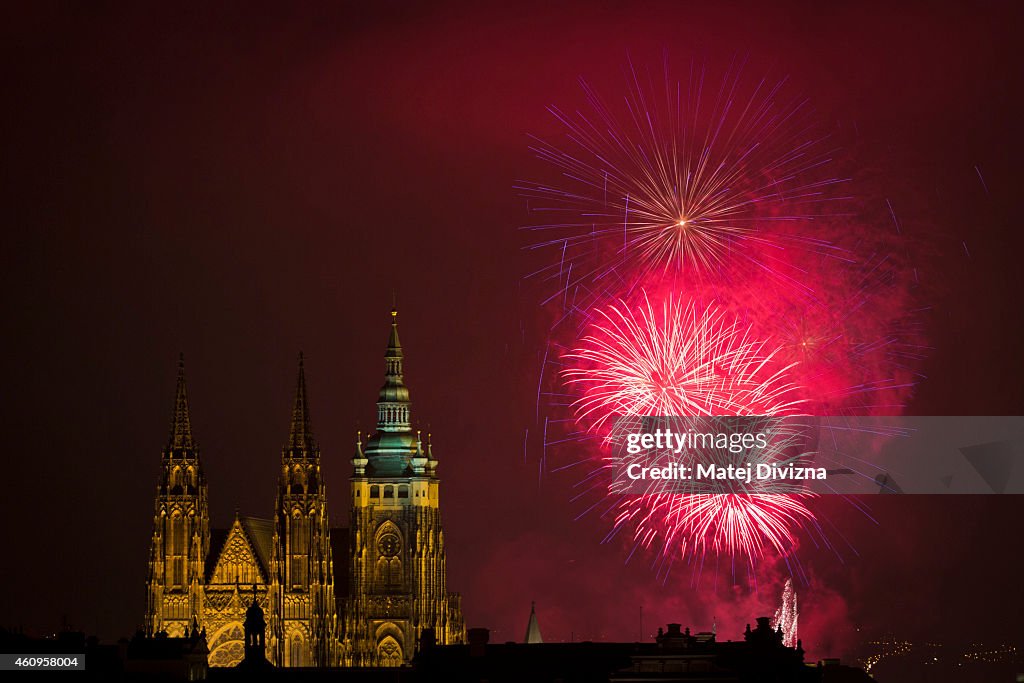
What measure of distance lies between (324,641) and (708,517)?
53.1 meters

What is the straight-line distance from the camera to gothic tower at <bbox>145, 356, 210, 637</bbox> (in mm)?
146375

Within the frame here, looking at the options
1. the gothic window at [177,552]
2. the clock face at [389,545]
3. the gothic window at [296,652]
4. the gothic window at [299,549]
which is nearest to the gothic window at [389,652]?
the gothic window at [296,652]

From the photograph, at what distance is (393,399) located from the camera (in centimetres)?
15338

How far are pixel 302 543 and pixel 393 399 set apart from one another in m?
10.6

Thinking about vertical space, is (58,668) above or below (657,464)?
below

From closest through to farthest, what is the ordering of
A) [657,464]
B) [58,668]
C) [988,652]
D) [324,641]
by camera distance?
[58,668] < [657,464] < [324,641] < [988,652]

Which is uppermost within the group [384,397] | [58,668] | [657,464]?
[384,397]

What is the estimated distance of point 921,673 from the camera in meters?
174

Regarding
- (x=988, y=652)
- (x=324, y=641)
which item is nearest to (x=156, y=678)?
(x=324, y=641)

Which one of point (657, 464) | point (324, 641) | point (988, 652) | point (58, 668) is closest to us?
point (58, 668)

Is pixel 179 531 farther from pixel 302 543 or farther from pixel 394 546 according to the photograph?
pixel 394 546

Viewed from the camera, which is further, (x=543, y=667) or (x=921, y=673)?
(x=921, y=673)

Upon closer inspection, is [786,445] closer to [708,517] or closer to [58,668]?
[708,517]

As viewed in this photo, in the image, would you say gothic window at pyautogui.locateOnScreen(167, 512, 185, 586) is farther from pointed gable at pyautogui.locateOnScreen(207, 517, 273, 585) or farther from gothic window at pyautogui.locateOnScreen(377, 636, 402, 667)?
gothic window at pyautogui.locateOnScreen(377, 636, 402, 667)
